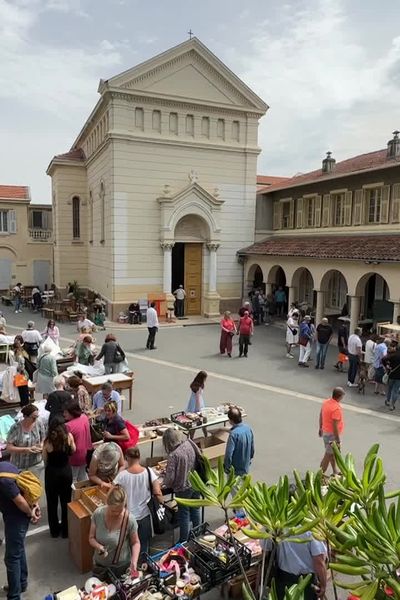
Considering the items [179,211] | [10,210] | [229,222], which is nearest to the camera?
[179,211]

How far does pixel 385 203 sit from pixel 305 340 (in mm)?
7900

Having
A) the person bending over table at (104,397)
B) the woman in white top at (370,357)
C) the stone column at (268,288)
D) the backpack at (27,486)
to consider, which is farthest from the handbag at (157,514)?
the stone column at (268,288)

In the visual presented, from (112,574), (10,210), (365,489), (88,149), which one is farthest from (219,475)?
(10,210)

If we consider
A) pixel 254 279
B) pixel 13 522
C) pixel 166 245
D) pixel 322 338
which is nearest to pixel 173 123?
pixel 166 245

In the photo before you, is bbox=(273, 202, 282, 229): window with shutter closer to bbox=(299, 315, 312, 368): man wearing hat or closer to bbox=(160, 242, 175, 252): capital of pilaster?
bbox=(160, 242, 175, 252): capital of pilaster

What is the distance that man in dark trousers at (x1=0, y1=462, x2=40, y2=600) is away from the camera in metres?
4.86

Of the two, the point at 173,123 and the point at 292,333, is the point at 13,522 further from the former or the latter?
the point at 173,123

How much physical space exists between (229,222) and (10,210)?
17.1 m

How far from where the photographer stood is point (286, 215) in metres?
26.2

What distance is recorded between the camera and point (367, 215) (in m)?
20.7

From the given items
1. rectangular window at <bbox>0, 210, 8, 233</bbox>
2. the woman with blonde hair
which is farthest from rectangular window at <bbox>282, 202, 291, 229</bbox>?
the woman with blonde hair

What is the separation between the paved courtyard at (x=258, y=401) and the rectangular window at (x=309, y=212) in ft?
23.0

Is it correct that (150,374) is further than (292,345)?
No

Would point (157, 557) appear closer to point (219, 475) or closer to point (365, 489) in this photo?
point (219, 475)
